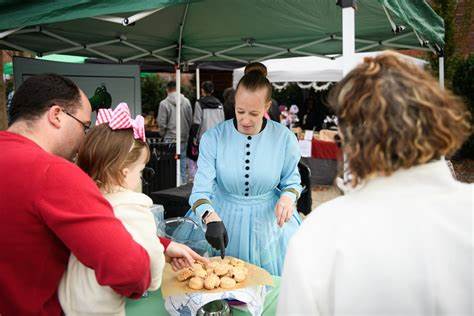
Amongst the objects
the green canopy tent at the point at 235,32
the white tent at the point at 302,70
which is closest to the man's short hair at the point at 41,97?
the green canopy tent at the point at 235,32

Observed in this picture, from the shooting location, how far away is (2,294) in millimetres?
1188

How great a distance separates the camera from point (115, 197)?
134 centimetres

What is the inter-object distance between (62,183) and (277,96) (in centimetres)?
1204

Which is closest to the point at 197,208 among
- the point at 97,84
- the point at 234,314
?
the point at 234,314

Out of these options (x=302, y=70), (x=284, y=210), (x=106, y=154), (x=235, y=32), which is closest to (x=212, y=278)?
(x=106, y=154)

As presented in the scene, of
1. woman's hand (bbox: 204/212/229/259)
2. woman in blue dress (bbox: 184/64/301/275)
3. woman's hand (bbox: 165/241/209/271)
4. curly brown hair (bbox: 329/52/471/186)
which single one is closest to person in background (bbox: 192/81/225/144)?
woman in blue dress (bbox: 184/64/301/275)

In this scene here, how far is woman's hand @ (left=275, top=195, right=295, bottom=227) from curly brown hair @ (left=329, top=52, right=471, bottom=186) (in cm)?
118

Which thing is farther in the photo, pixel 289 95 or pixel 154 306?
pixel 289 95

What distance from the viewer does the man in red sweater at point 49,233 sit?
107 cm

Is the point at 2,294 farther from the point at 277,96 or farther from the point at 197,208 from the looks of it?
the point at 277,96

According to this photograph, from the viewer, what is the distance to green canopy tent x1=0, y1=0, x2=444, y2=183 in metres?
3.26

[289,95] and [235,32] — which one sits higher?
[235,32]

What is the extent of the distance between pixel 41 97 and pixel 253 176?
1110 mm

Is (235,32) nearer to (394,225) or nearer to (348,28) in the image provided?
(348,28)
